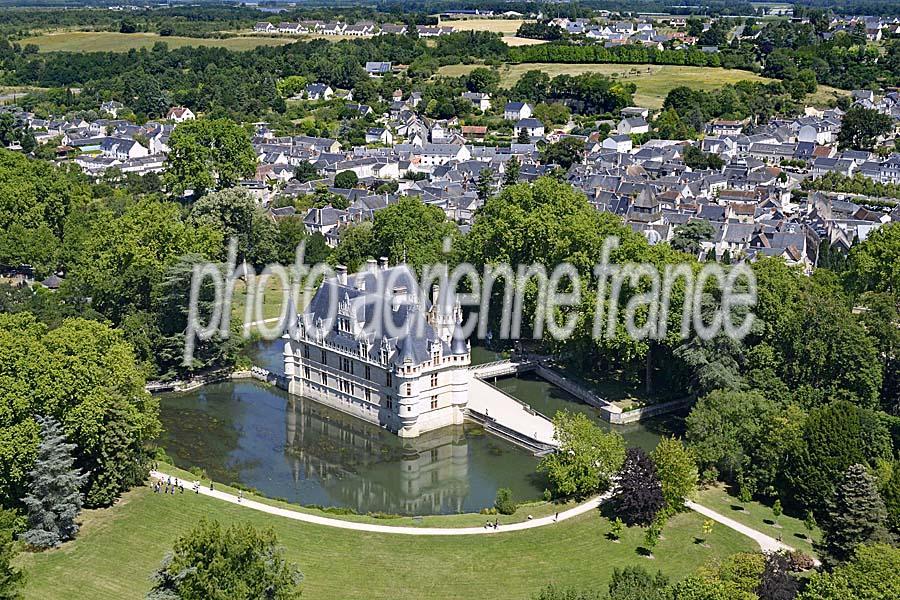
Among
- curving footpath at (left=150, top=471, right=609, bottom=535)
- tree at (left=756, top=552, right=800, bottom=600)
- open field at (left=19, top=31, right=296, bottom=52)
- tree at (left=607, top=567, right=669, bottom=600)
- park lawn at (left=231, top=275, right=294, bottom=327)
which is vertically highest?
open field at (left=19, top=31, right=296, bottom=52)

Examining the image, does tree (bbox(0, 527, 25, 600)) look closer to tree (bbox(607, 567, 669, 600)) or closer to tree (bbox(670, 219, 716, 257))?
tree (bbox(607, 567, 669, 600))

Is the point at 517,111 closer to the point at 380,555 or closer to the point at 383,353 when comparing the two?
the point at 383,353

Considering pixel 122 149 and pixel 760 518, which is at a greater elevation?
pixel 122 149

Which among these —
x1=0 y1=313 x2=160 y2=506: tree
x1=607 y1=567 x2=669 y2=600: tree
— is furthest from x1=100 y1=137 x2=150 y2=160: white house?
x1=607 y1=567 x2=669 y2=600: tree

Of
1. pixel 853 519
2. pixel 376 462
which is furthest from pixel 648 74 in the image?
pixel 853 519

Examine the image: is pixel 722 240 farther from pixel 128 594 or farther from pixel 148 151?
pixel 148 151

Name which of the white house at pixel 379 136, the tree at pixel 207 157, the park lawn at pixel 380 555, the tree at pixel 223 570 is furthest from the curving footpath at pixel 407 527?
the white house at pixel 379 136

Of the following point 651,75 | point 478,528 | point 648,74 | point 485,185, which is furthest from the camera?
point 648,74
